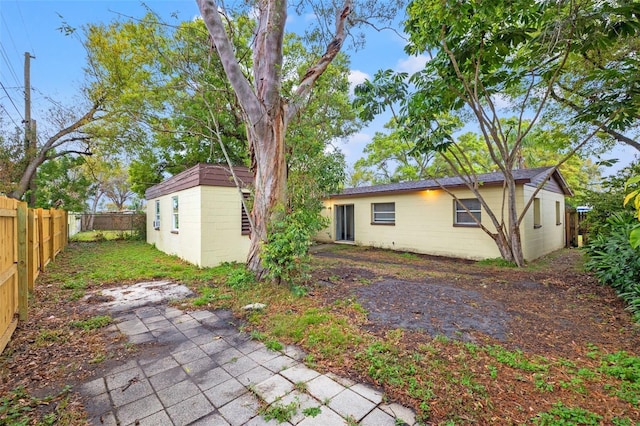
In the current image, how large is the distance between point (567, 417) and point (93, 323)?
477cm

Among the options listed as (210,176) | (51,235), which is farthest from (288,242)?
(51,235)

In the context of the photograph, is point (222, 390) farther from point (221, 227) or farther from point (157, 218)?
point (157, 218)

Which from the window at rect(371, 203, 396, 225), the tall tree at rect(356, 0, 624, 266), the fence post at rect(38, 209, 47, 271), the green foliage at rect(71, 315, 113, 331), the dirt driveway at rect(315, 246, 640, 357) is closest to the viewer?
the dirt driveway at rect(315, 246, 640, 357)

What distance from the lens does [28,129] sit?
412 inches

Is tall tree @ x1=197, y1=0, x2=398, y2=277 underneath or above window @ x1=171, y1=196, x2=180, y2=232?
above

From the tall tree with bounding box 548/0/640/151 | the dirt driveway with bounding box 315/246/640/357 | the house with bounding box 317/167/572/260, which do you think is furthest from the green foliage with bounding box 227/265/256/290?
the tall tree with bounding box 548/0/640/151

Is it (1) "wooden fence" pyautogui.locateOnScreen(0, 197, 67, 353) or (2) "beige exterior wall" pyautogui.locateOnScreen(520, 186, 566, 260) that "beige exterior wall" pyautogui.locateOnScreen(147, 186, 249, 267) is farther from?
(2) "beige exterior wall" pyautogui.locateOnScreen(520, 186, 566, 260)

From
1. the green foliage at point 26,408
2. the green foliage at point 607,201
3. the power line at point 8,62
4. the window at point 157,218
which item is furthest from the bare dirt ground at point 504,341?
the power line at point 8,62

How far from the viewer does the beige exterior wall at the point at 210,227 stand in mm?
6715

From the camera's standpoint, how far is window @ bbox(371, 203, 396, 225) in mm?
10961

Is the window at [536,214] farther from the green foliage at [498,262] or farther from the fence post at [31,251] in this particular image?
the fence post at [31,251]

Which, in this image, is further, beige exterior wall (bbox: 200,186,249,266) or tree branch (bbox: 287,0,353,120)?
beige exterior wall (bbox: 200,186,249,266)

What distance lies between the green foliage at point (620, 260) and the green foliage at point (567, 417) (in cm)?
251

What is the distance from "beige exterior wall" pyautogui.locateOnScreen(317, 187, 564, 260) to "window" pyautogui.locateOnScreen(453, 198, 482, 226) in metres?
0.14
